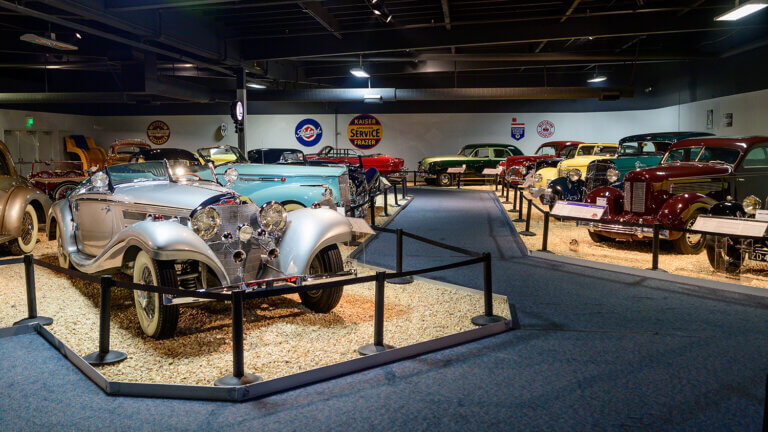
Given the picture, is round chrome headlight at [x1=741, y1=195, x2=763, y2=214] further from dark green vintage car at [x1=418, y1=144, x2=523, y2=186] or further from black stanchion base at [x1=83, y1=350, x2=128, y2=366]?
dark green vintage car at [x1=418, y1=144, x2=523, y2=186]

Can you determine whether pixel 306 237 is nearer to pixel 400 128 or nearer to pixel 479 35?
pixel 479 35

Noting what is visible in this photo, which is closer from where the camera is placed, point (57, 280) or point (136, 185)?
point (136, 185)

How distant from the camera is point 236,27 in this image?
522 inches

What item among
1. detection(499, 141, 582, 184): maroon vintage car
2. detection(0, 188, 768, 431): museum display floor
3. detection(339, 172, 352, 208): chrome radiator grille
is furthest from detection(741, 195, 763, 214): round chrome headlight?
detection(499, 141, 582, 184): maroon vintage car

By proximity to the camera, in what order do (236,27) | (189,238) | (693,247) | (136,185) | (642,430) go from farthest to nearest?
(236,27) → (693,247) → (136,185) → (189,238) → (642,430)

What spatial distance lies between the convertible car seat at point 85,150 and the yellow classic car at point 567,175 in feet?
60.9

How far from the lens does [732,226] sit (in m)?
5.97

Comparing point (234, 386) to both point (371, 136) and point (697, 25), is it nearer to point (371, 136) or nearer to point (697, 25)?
point (697, 25)

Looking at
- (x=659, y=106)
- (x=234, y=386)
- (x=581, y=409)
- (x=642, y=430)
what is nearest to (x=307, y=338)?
(x=234, y=386)

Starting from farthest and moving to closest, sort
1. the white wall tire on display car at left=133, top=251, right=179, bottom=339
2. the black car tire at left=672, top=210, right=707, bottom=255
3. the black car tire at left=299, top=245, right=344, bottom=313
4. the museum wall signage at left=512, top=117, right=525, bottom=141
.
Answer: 1. the museum wall signage at left=512, top=117, right=525, bottom=141
2. the black car tire at left=672, top=210, right=707, bottom=255
3. the black car tire at left=299, top=245, right=344, bottom=313
4. the white wall tire on display car at left=133, top=251, right=179, bottom=339

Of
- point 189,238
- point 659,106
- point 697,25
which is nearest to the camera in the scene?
point 189,238

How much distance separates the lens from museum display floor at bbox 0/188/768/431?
10.1ft

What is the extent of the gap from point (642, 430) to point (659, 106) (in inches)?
810

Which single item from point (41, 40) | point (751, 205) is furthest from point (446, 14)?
point (41, 40)
